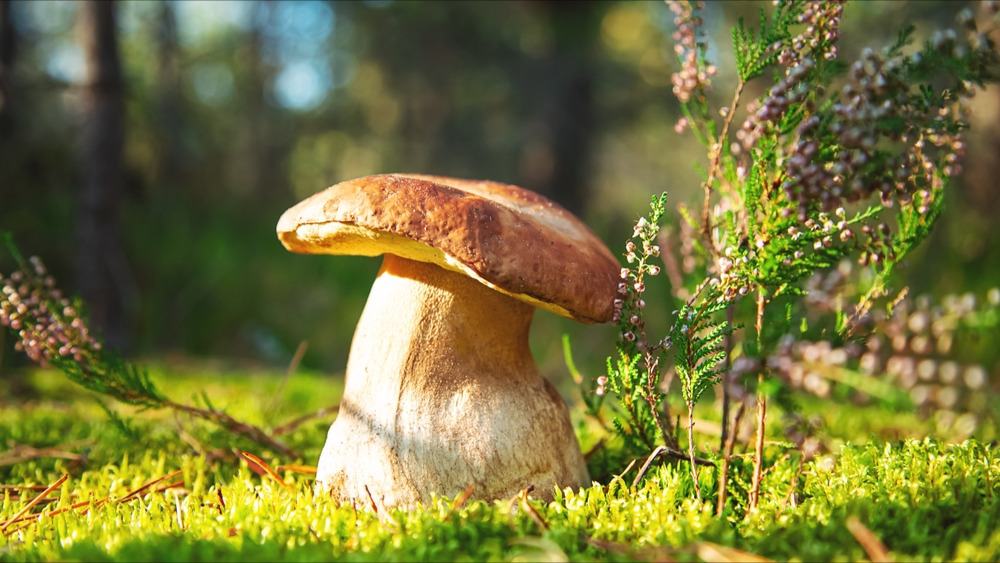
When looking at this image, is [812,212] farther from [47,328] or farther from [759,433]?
[47,328]

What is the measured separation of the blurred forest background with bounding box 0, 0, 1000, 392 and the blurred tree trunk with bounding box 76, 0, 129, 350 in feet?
0.04

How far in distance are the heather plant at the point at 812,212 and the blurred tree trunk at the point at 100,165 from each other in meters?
3.74

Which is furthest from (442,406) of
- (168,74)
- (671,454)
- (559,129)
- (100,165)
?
(168,74)

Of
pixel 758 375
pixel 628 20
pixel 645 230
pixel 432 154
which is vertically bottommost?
pixel 758 375

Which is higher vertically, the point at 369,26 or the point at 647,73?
the point at 369,26

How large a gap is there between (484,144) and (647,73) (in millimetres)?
5269

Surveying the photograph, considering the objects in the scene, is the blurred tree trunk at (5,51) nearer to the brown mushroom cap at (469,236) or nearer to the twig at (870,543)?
the brown mushroom cap at (469,236)

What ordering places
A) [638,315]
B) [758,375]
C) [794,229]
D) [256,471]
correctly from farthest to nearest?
[256,471], [638,315], [794,229], [758,375]

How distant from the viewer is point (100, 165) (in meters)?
3.97

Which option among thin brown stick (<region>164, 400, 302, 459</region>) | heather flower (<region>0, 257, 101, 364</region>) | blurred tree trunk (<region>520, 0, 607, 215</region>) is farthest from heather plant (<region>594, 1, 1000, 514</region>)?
blurred tree trunk (<region>520, 0, 607, 215</region>)

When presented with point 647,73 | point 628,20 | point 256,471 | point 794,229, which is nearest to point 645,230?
point 794,229

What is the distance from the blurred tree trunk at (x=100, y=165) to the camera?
12.7 feet

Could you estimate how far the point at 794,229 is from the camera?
1.37 meters

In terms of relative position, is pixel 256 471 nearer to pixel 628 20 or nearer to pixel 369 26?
pixel 369 26
